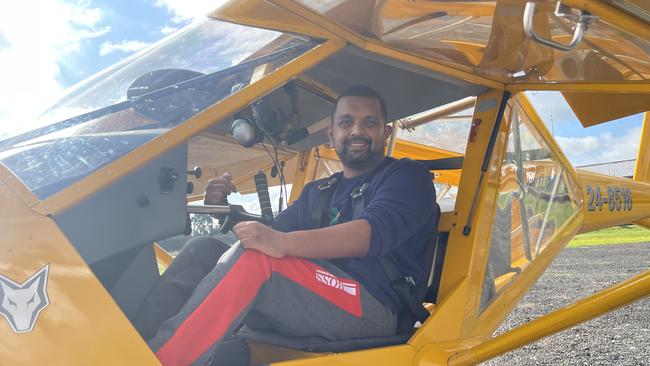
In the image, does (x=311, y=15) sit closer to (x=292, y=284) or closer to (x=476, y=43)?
(x=476, y=43)

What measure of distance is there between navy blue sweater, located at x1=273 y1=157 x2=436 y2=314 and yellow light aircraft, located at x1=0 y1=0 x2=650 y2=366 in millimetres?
226

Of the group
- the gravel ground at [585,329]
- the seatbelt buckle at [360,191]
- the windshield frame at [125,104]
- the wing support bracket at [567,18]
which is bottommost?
the gravel ground at [585,329]

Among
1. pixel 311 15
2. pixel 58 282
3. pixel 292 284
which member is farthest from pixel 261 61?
pixel 58 282

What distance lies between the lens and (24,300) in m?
1.74

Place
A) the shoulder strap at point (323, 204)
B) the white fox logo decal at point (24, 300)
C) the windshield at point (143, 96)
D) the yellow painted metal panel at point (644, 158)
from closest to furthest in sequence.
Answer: the white fox logo decal at point (24, 300), the windshield at point (143, 96), the shoulder strap at point (323, 204), the yellow painted metal panel at point (644, 158)

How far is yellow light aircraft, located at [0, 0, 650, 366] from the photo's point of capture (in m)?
1.81

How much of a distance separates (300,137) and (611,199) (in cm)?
244

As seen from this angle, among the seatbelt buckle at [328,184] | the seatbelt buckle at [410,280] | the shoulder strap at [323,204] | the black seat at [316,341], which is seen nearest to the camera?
the black seat at [316,341]

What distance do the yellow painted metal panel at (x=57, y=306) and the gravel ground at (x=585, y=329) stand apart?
3.74 m

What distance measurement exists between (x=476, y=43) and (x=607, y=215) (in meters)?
2.29

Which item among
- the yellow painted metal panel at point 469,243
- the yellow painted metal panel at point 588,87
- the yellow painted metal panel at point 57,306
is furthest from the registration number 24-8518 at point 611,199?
the yellow painted metal panel at point 57,306

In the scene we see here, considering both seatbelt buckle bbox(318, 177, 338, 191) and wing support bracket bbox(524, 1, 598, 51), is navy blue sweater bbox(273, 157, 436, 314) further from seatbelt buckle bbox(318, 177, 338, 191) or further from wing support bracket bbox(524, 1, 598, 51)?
wing support bracket bbox(524, 1, 598, 51)

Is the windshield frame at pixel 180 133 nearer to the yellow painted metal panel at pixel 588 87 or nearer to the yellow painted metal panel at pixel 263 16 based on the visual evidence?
the yellow painted metal panel at pixel 263 16

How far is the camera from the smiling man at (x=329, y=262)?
208 cm
